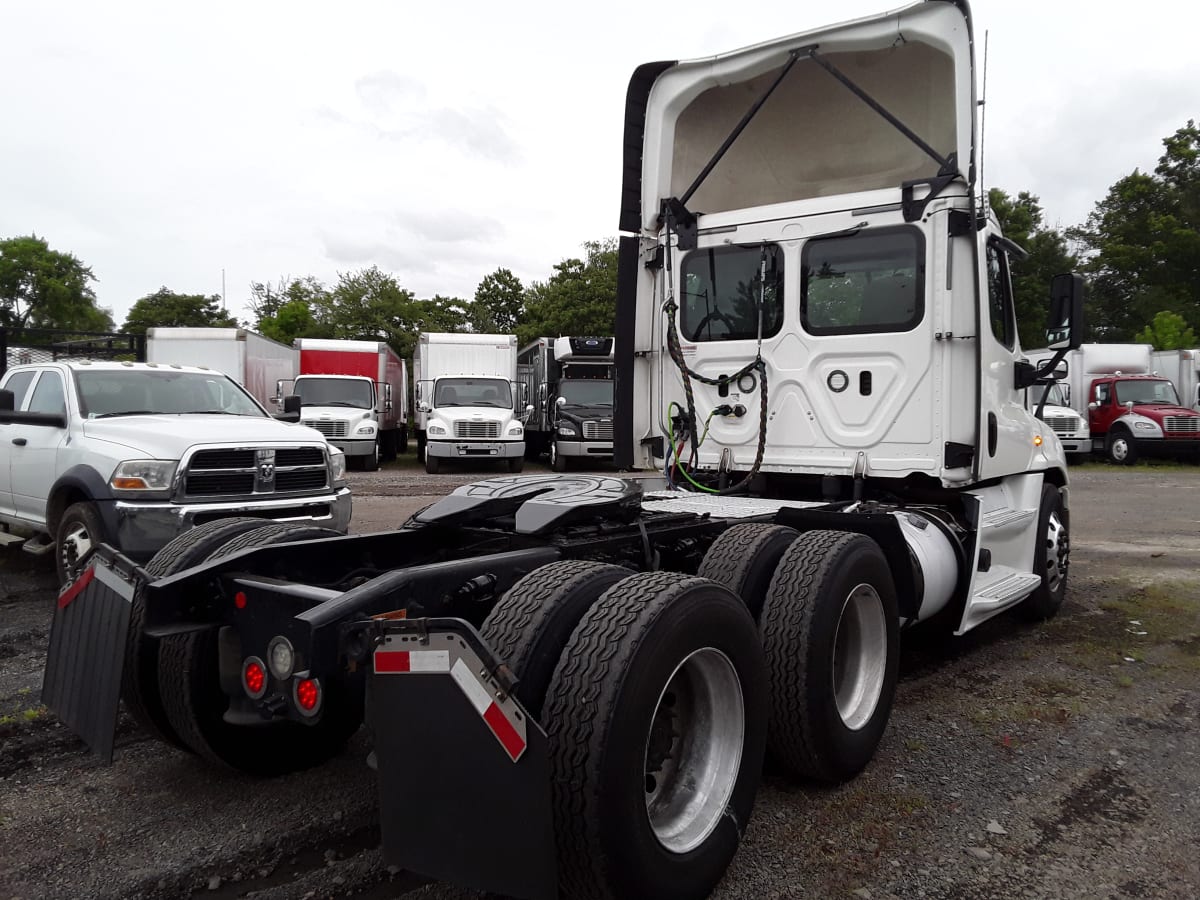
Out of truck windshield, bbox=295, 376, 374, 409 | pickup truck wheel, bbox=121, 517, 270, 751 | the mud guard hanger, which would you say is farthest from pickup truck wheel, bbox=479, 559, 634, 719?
truck windshield, bbox=295, 376, 374, 409

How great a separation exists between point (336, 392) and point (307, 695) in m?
17.3

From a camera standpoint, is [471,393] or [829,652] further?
[471,393]

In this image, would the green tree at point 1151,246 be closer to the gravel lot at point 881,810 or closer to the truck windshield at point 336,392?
the truck windshield at point 336,392

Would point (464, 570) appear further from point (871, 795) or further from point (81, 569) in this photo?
point (871, 795)

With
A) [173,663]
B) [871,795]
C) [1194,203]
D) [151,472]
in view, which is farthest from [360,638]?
[1194,203]

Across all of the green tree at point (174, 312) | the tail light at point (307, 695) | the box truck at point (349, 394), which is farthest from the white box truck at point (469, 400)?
the green tree at point (174, 312)

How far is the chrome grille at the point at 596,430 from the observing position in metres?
19.0

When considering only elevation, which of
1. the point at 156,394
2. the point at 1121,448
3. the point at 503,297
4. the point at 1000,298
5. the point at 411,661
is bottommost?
the point at 411,661

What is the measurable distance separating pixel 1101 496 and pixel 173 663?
51.2 feet

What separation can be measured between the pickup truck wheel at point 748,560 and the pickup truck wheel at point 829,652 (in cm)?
5

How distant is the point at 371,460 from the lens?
1875 cm

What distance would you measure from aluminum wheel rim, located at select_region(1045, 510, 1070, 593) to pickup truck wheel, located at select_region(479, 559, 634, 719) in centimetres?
462

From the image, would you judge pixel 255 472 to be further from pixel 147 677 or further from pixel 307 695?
pixel 307 695

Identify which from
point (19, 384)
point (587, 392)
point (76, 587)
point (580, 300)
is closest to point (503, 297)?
point (580, 300)
